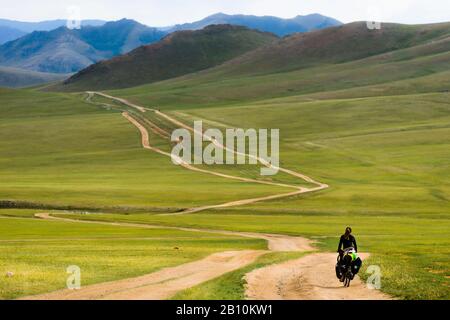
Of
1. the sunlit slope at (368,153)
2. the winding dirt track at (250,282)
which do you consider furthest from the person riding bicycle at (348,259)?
the sunlit slope at (368,153)

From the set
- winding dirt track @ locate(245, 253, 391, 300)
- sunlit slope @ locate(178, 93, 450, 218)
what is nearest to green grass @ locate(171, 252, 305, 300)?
winding dirt track @ locate(245, 253, 391, 300)

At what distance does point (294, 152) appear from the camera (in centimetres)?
14750

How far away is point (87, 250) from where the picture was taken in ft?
163

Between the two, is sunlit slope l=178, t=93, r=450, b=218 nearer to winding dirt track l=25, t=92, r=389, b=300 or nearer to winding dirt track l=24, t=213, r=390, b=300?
winding dirt track l=25, t=92, r=389, b=300

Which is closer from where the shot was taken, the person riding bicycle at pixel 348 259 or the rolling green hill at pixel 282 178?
the person riding bicycle at pixel 348 259

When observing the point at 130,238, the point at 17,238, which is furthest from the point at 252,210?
the point at 17,238

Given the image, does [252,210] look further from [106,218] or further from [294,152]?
[294,152]

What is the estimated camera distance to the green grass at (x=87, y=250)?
3488 cm

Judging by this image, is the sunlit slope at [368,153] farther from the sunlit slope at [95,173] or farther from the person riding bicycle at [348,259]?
the person riding bicycle at [348,259]

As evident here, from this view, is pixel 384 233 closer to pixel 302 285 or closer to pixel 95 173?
pixel 302 285

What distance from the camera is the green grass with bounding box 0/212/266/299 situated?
34875 mm
